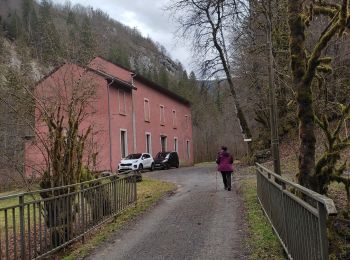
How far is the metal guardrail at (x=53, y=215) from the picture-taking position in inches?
245

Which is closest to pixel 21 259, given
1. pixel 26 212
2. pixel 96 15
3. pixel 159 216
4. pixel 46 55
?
pixel 26 212

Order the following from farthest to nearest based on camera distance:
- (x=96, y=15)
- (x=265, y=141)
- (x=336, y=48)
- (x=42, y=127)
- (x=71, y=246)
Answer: (x=265, y=141)
(x=336, y=48)
(x=96, y=15)
(x=42, y=127)
(x=71, y=246)

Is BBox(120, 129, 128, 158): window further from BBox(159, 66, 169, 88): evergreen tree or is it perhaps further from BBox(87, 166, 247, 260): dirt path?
BBox(159, 66, 169, 88): evergreen tree

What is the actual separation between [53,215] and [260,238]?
3.64 metres

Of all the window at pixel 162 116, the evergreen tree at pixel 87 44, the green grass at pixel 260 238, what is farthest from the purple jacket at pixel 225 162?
the window at pixel 162 116

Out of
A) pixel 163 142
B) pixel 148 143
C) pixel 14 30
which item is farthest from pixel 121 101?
pixel 14 30

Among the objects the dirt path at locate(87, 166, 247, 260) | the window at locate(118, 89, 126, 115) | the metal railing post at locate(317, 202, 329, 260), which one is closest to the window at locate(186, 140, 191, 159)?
the window at locate(118, 89, 126, 115)

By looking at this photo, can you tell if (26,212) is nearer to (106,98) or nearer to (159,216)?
(159,216)

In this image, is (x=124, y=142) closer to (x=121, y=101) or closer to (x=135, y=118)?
(x=135, y=118)

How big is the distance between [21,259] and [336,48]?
49.8ft

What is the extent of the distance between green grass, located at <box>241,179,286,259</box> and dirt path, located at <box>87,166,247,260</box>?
0.19 metres

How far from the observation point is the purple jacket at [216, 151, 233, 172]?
17.1 metres

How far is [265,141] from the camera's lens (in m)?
34.2

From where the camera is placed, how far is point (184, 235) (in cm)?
912
